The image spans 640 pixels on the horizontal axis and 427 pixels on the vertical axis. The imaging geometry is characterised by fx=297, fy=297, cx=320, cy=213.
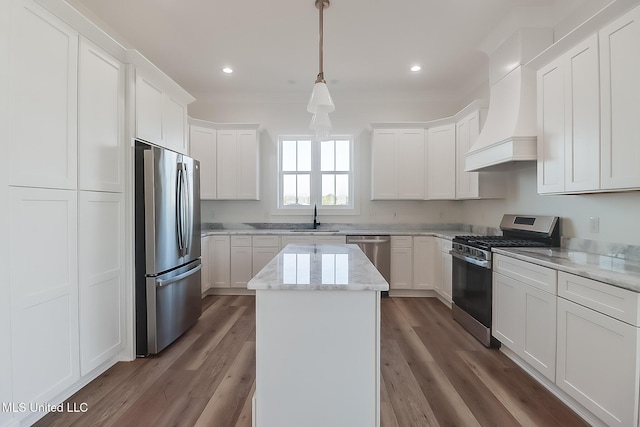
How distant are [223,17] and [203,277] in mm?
3075

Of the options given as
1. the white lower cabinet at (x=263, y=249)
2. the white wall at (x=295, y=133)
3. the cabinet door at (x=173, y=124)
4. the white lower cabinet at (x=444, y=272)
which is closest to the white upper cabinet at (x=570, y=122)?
the white lower cabinet at (x=444, y=272)

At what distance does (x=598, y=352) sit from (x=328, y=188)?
3.88m

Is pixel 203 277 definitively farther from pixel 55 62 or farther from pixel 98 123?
pixel 55 62

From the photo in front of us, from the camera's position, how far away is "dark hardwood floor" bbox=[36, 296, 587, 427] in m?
1.82

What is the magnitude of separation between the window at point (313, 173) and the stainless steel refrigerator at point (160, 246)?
224 centimetres

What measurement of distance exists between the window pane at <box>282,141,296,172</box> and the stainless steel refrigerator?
2237 mm

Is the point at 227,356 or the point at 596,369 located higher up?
the point at 596,369

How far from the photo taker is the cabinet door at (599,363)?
4.90 ft

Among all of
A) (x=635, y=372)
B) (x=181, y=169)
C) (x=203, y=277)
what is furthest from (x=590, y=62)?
(x=203, y=277)

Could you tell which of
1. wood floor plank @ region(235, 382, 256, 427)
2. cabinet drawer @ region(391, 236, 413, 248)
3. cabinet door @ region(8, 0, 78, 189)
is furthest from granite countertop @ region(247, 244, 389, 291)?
cabinet drawer @ region(391, 236, 413, 248)

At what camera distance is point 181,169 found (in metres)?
2.90

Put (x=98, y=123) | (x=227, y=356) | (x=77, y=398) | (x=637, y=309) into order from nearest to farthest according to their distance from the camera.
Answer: (x=637, y=309), (x=77, y=398), (x=98, y=123), (x=227, y=356)

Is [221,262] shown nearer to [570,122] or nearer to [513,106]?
[513,106]

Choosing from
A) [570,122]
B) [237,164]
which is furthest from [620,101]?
[237,164]
